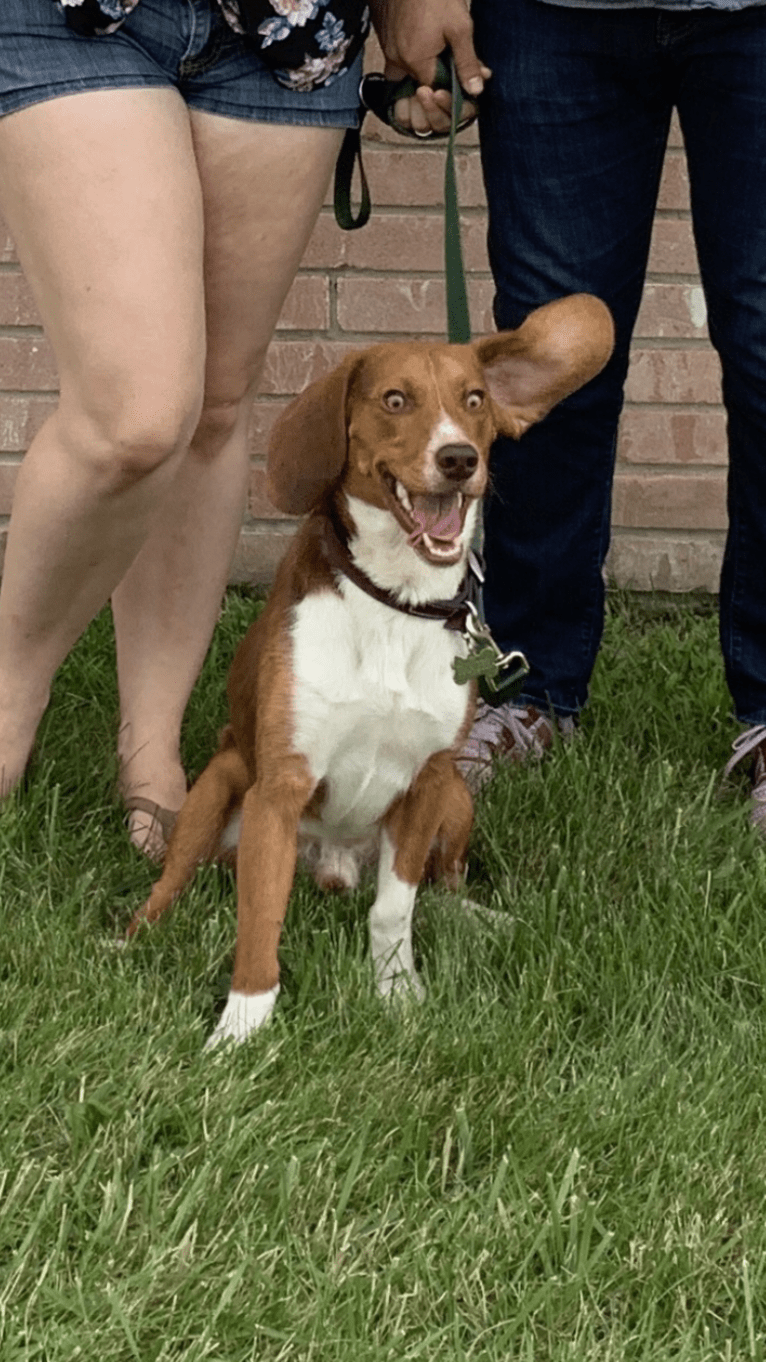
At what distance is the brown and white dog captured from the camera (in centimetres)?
252

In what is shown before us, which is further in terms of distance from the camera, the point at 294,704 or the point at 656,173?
the point at 656,173

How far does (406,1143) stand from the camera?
2.27m

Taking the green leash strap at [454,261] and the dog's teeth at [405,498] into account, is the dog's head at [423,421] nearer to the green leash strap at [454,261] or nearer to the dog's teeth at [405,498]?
the dog's teeth at [405,498]

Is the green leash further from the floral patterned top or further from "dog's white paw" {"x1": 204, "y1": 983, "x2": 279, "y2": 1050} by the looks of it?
"dog's white paw" {"x1": 204, "y1": 983, "x2": 279, "y2": 1050}

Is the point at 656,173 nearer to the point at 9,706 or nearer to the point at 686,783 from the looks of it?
the point at 686,783

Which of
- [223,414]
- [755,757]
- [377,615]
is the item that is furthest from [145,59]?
[755,757]

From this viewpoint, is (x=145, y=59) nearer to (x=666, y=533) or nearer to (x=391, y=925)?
(x=391, y=925)

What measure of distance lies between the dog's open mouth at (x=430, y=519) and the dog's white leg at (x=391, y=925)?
0.53m

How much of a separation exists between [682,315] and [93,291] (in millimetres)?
2148

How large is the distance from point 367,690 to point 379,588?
156 millimetres

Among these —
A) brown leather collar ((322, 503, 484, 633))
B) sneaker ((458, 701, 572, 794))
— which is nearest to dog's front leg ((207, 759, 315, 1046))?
Result: brown leather collar ((322, 503, 484, 633))

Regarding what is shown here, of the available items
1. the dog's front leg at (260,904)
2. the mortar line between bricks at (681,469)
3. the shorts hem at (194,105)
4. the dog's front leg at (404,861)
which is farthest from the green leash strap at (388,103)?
the mortar line between bricks at (681,469)

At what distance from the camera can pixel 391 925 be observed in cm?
277

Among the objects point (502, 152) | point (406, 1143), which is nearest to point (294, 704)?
point (406, 1143)
